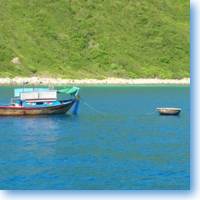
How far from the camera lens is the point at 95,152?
3972cm

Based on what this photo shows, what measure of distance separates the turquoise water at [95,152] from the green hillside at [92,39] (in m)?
75.3

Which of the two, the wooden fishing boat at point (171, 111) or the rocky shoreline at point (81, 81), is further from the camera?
the rocky shoreline at point (81, 81)

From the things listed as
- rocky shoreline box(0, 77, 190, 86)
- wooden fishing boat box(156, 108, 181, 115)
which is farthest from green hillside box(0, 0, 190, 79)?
wooden fishing boat box(156, 108, 181, 115)

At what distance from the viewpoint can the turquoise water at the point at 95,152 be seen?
2886 cm

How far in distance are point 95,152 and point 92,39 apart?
115 m

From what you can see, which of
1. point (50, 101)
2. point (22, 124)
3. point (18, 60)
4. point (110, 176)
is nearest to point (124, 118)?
point (50, 101)

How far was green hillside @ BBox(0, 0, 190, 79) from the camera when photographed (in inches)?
5664

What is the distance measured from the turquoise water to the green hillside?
75297 millimetres

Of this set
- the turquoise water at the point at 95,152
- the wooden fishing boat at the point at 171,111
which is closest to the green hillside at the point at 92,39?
the wooden fishing boat at the point at 171,111

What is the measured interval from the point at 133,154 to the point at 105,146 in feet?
14.6

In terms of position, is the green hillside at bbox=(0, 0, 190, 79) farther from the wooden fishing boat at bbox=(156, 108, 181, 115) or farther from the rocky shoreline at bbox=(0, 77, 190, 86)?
the wooden fishing boat at bbox=(156, 108, 181, 115)

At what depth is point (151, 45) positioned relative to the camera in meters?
158

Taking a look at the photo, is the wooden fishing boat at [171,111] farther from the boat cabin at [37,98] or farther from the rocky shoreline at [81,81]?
the rocky shoreline at [81,81]

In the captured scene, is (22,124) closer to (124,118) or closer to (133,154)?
(124,118)
